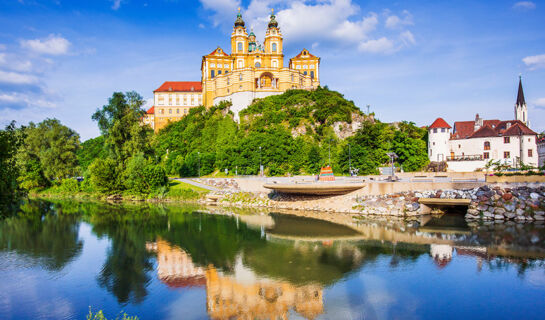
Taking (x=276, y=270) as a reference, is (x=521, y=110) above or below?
above

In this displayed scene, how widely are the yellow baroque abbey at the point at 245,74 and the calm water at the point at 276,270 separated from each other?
5586cm

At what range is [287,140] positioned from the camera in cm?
6525

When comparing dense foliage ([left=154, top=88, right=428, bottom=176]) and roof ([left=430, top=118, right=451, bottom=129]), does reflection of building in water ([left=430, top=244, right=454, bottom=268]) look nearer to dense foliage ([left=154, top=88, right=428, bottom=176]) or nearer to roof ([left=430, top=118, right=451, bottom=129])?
dense foliage ([left=154, top=88, right=428, bottom=176])

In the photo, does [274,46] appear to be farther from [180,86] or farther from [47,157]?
[47,157]

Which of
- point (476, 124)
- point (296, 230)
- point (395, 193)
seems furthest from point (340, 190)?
point (476, 124)

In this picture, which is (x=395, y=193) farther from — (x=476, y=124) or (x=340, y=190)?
(x=476, y=124)

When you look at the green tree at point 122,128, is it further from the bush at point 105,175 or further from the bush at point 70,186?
the bush at point 70,186

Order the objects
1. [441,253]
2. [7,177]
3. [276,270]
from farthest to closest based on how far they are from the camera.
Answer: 1. [441,253]
2. [276,270]
3. [7,177]

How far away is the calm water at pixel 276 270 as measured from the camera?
597 inches

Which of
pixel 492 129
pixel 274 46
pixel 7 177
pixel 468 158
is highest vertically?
pixel 274 46

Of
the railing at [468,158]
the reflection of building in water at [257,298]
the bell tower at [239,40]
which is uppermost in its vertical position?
the bell tower at [239,40]

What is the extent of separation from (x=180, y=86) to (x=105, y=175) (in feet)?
181

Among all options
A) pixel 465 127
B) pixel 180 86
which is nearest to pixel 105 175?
pixel 180 86

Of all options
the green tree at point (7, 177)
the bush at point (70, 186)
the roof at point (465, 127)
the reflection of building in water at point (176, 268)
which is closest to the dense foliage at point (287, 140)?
the roof at point (465, 127)
